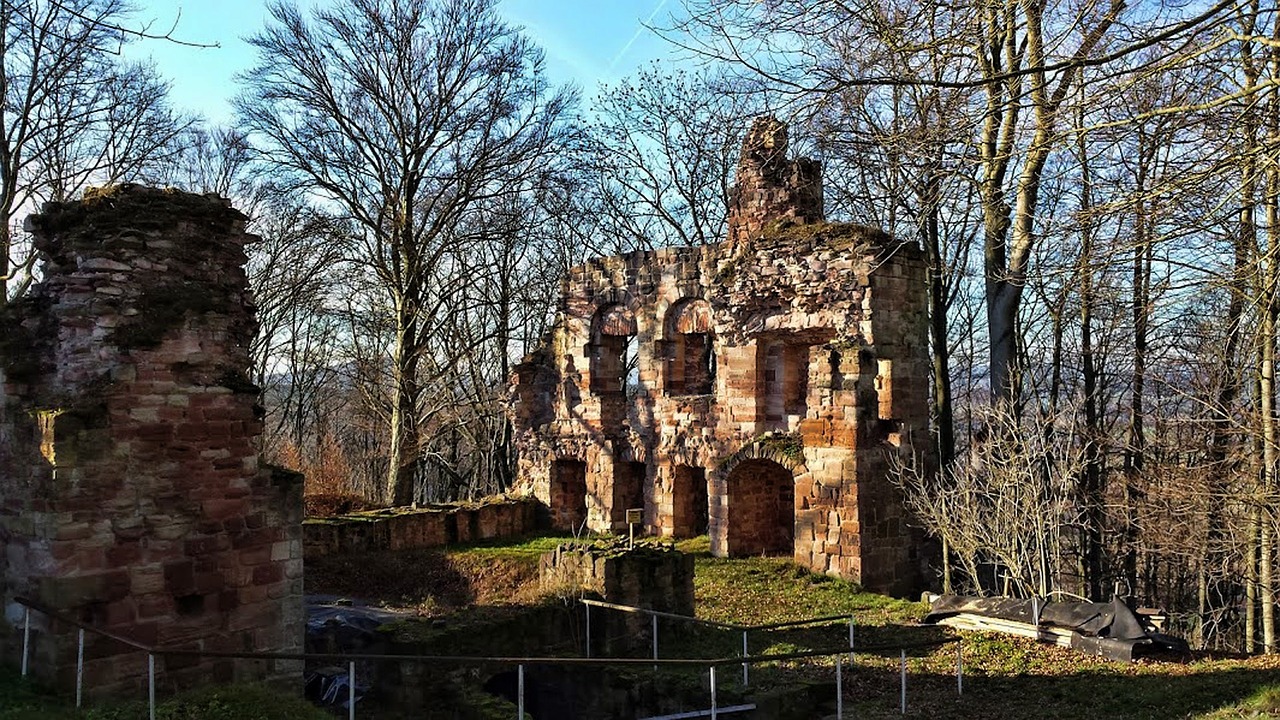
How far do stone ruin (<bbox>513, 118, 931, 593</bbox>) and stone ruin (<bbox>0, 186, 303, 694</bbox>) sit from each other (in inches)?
324

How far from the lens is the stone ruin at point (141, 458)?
7680 millimetres

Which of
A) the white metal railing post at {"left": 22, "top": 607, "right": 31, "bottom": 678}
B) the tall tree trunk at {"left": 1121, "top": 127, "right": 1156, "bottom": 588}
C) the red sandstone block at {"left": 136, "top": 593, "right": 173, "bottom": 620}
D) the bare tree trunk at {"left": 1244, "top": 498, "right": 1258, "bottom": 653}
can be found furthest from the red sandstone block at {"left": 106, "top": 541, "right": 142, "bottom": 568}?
the tall tree trunk at {"left": 1121, "top": 127, "right": 1156, "bottom": 588}

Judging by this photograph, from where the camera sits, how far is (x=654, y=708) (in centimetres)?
1076

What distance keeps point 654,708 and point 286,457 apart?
17101 mm

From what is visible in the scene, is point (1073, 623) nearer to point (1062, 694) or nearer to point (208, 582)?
point (1062, 694)

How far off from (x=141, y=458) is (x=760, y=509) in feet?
40.7

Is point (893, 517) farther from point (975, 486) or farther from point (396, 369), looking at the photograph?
point (396, 369)

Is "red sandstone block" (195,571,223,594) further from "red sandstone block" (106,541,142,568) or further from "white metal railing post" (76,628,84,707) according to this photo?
"white metal railing post" (76,628,84,707)

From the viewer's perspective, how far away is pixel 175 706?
23.8ft

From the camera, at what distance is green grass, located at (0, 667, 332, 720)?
6.96 meters

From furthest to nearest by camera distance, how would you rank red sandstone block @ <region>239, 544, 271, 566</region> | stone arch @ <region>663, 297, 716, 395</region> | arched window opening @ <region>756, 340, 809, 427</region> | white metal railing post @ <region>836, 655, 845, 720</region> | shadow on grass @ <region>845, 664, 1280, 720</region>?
1. stone arch @ <region>663, 297, 716, 395</region>
2. arched window opening @ <region>756, 340, 809, 427</region>
3. white metal railing post @ <region>836, 655, 845, 720</region>
4. shadow on grass @ <region>845, 664, 1280, 720</region>
5. red sandstone block @ <region>239, 544, 271, 566</region>

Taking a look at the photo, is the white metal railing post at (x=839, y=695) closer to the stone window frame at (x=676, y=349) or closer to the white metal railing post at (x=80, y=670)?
the white metal railing post at (x=80, y=670)

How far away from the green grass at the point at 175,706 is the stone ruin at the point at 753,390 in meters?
9.52

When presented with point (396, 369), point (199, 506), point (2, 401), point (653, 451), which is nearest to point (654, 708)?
point (199, 506)
